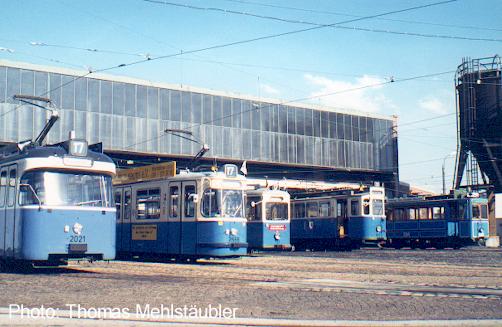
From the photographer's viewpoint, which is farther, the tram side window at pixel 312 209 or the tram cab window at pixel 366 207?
the tram side window at pixel 312 209

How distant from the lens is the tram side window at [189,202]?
20.2m

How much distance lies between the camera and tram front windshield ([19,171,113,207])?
14.7 m

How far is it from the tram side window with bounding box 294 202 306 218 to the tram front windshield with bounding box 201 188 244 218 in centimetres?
1659

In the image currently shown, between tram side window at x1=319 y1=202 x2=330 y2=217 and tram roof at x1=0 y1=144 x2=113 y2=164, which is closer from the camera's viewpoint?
tram roof at x1=0 y1=144 x2=113 y2=164

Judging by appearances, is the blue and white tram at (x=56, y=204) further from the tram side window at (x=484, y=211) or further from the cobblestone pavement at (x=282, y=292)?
the tram side window at (x=484, y=211)

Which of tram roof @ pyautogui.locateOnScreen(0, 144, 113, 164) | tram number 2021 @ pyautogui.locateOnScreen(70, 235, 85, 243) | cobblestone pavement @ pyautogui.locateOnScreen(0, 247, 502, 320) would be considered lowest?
cobblestone pavement @ pyautogui.locateOnScreen(0, 247, 502, 320)

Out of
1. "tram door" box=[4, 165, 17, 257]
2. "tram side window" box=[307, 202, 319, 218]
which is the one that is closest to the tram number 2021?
Result: "tram door" box=[4, 165, 17, 257]

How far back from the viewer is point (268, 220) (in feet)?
91.7

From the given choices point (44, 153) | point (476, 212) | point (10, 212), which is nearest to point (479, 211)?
point (476, 212)

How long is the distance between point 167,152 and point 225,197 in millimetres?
26836

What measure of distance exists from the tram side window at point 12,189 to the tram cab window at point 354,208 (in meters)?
21.7

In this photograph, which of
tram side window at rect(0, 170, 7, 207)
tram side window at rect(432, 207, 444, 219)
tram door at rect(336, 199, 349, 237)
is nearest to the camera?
tram side window at rect(0, 170, 7, 207)

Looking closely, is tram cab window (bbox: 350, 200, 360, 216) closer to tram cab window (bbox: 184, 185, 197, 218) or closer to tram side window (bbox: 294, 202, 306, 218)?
tram side window (bbox: 294, 202, 306, 218)

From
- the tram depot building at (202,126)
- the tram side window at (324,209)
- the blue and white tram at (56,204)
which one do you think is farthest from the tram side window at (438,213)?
the blue and white tram at (56,204)
